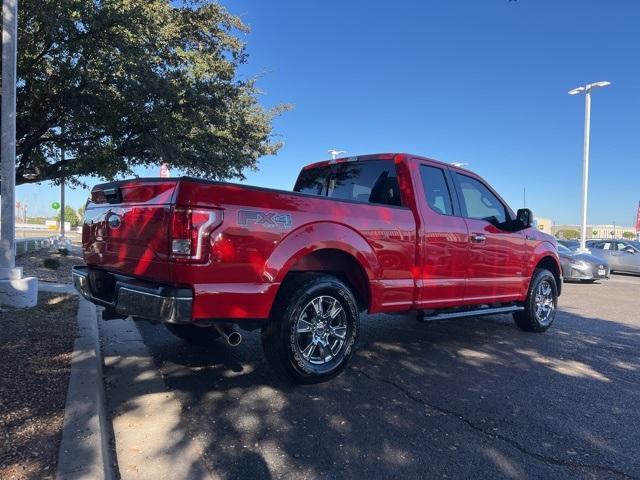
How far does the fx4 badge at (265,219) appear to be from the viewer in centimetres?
356

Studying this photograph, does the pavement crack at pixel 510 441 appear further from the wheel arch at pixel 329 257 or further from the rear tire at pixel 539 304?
the rear tire at pixel 539 304

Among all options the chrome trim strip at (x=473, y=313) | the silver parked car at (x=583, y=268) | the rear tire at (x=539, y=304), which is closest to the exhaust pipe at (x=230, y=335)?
the chrome trim strip at (x=473, y=313)

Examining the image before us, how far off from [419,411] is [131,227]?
2.64 metres

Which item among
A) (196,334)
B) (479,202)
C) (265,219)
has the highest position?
(479,202)

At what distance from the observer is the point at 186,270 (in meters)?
3.41

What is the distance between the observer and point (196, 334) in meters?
5.36

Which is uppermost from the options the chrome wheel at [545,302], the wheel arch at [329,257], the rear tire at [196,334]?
the wheel arch at [329,257]

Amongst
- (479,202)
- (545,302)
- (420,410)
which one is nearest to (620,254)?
(545,302)

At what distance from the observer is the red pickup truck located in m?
3.46

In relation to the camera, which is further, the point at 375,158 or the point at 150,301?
the point at 375,158

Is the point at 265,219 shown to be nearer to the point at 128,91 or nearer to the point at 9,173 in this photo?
the point at 9,173

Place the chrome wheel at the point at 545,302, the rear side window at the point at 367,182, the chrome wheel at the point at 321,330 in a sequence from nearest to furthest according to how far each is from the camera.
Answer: the chrome wheel at the point at 321,330
the rear side window at the point at 367,182
the chrome wheel at the point at 545,302

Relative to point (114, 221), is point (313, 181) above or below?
above

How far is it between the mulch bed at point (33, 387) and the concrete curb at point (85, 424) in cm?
5
